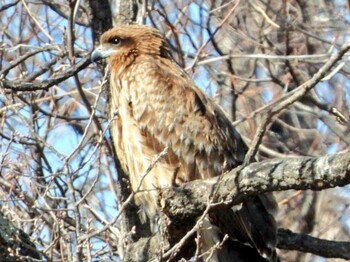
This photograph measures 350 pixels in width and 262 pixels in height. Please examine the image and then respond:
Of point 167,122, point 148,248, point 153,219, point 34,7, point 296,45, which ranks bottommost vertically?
point 148,248

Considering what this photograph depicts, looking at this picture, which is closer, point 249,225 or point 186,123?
point 249,225

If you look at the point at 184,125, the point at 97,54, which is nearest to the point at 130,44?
the point at 97,54

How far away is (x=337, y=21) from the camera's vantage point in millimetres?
10656

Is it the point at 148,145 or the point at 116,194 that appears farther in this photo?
the point at 116,194

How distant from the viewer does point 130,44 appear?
793 cm

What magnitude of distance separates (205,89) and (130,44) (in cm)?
256

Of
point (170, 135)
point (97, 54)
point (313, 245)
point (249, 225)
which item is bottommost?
point (313, 245)

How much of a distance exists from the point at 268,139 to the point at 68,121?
2.38 m

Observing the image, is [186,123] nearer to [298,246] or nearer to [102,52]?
[102,52]

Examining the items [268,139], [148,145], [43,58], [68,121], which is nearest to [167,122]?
[148,145]

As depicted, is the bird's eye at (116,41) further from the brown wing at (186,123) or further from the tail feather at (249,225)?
the tail feather at (249,225)

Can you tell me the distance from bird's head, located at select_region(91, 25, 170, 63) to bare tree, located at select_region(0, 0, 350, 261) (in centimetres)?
20

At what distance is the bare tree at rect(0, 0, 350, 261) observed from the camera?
6.66 meters

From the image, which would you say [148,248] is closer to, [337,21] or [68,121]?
[68,121]
